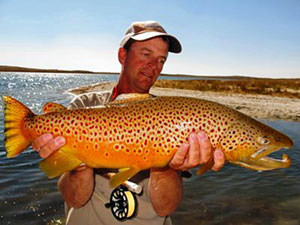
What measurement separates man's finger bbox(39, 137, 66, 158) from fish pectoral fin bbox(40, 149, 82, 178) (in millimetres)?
57

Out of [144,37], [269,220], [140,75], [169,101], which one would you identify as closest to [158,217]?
[169,101]

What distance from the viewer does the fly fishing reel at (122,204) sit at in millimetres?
2615

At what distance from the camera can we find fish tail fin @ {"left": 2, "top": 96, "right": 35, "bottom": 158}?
2.47 metres

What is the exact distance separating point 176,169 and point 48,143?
131 cm

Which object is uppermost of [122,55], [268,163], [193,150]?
[122,55]

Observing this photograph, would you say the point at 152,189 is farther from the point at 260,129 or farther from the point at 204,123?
the point at 260,129

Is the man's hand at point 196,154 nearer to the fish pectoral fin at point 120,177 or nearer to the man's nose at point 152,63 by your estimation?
the fish pectoral fin at point 120,177

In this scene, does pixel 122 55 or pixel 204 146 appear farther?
pixel 122 55

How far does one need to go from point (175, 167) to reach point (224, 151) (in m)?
0.53

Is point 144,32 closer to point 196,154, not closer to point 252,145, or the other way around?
point 196,154

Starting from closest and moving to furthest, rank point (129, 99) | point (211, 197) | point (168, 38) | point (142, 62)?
point (129, 99), point (142, 62), point (168, 38), point (211, 197)

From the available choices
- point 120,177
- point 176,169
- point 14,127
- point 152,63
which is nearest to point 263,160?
point 176,169

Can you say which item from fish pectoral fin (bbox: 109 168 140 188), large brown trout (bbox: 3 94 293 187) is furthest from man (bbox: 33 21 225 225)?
fish pectoral fin (bbox: 109 168 140 188)

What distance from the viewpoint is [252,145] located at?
2.68 meters
